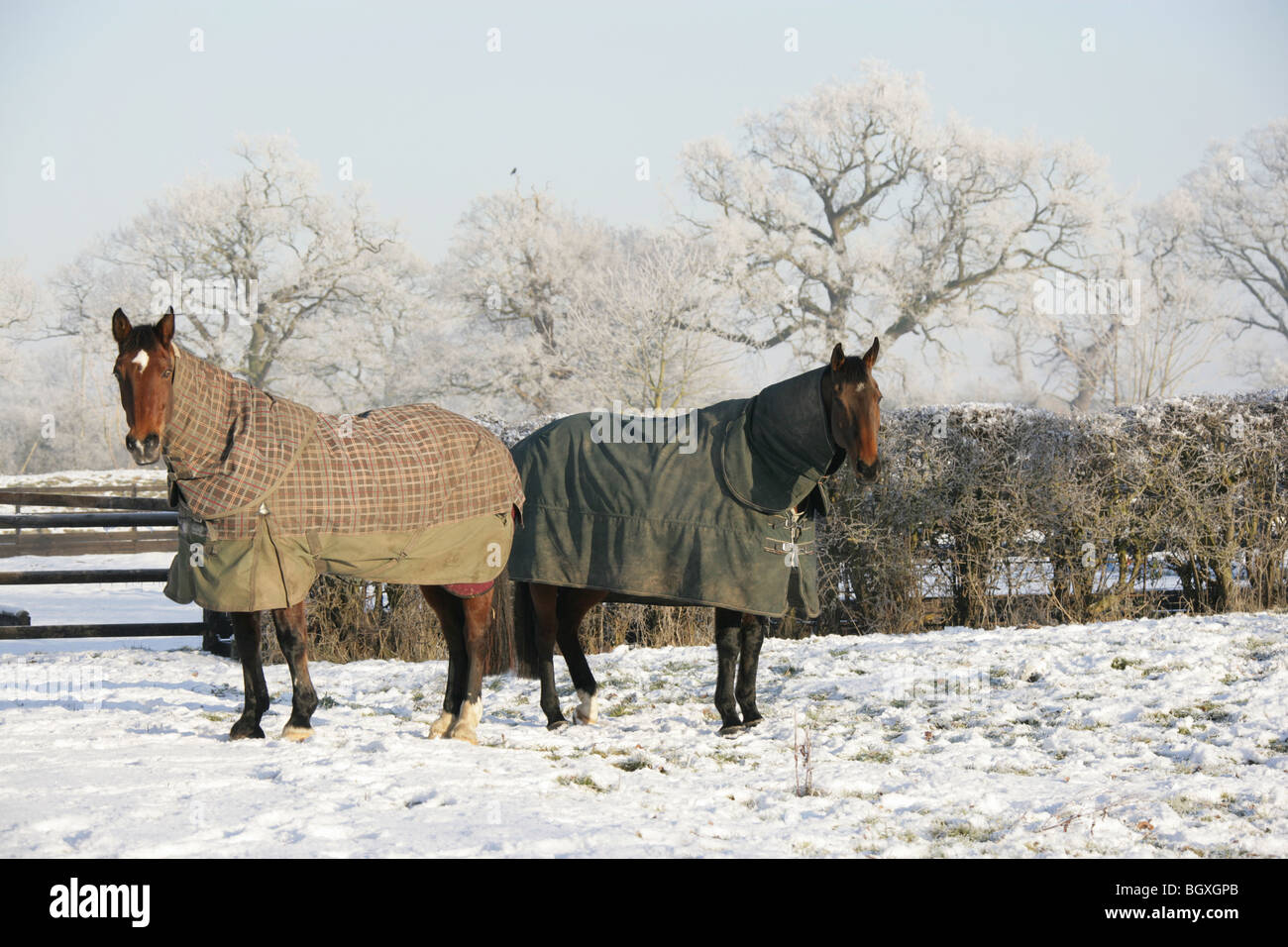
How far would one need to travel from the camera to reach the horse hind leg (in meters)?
4.96

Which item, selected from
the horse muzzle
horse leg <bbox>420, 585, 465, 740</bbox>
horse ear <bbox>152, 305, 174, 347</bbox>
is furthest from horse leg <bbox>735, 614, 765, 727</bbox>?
horse ear <bbox>152, 305, 174, 347</bbox>

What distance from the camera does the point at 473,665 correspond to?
16.0 ft

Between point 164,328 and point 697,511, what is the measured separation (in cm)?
240

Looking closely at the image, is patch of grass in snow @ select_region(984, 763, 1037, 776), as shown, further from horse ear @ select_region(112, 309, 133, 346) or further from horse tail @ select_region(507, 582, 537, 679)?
horse ear @ select_region(112, 309, 133, 346)

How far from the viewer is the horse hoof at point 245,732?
450 cm

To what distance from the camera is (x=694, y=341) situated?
24.8m

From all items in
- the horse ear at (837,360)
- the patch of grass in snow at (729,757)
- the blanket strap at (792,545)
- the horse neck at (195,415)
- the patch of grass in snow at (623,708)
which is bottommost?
the patch of grass in snow at (623,708)

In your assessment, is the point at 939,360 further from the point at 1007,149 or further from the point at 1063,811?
the point at 1063,811

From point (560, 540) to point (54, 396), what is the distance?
37.1 meters

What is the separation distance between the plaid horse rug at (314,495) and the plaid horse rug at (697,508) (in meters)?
0.27

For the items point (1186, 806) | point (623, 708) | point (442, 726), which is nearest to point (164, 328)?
point (442, 726)

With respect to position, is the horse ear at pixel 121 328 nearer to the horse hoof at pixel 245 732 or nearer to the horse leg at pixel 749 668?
the horse hoof at pixel 245 732

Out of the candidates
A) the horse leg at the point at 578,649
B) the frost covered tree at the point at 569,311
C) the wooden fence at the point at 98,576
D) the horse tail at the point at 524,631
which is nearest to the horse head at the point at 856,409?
the horse leg at the point at 578,649
